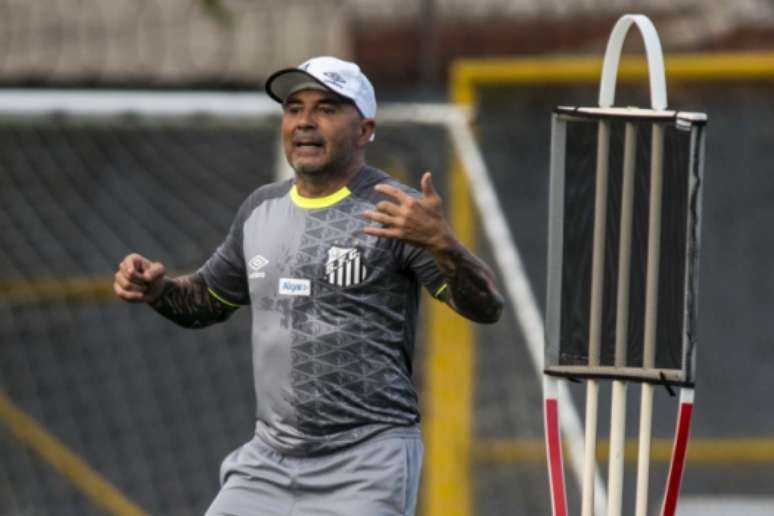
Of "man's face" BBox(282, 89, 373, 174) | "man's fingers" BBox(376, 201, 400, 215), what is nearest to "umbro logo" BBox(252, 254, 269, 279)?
"man's face" BBox(282, 89, 373, 174)

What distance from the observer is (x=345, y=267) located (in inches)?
230

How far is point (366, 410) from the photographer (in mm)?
5875

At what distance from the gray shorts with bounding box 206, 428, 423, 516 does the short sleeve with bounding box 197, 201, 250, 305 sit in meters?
0.50

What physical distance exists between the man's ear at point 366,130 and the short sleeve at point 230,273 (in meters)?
0.41

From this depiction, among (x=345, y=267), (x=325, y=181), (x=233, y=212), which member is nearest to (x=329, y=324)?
(x=345, y=267)

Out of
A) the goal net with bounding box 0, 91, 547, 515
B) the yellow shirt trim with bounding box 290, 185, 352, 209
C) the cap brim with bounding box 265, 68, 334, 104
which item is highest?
the cap brim with bounding box 265, 68, 334, 104

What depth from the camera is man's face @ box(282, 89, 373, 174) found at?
5934mm

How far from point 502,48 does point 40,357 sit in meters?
3.09

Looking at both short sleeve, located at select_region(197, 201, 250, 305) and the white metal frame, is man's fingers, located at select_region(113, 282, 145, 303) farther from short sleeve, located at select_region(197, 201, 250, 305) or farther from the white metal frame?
the white metal frame

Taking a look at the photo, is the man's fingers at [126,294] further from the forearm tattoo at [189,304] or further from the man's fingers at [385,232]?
the man's fingers at [385,232]

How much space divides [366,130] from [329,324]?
1.96 ft

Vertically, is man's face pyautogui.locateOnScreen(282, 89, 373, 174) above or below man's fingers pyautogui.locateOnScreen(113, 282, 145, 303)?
above

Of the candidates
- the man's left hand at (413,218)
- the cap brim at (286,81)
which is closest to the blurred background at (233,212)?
the cap brim at (286,81)

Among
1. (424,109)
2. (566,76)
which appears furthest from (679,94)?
(424,109)
